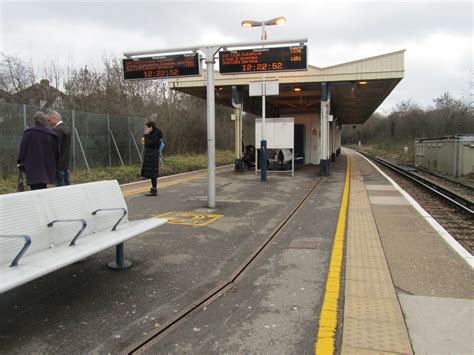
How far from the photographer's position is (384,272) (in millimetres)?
4789

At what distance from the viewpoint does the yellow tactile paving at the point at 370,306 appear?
3.15 meters

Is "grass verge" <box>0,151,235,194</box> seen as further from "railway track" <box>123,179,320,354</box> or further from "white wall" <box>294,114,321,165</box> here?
"railway track" <box>123,179,320,354</box>

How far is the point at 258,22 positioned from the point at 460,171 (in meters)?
11.5

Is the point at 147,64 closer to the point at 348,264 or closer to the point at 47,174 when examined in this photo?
the point at 47,174

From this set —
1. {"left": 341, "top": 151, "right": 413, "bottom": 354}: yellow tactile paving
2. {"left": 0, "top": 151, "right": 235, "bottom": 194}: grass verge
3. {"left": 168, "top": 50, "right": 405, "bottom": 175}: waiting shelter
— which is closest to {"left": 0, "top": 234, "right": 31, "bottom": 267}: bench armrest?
{"left": 341, "top": 151, "right": 413, "bottom": 354}: yellow tactile paving

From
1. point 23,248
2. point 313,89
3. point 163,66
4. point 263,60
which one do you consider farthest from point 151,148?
point 313,89

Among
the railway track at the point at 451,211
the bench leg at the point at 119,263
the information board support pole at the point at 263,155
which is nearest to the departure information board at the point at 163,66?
the bench leg at the point at 119,263

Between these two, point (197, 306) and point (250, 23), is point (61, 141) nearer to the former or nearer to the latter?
point (197, 306)

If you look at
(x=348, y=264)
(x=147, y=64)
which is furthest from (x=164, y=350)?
(x=147, y=64)

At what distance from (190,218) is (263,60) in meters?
4.55

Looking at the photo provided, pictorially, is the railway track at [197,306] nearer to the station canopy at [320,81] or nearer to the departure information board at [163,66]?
the departure information board at [163,66]

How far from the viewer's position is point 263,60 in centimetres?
1017

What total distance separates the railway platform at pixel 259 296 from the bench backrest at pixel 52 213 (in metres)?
0.57

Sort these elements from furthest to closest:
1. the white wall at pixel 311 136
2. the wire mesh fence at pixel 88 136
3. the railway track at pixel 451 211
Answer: the white wall at pixel 311 136 < the wire mesh fence at pixel 88 136 < the railway track at pixel 451 211
